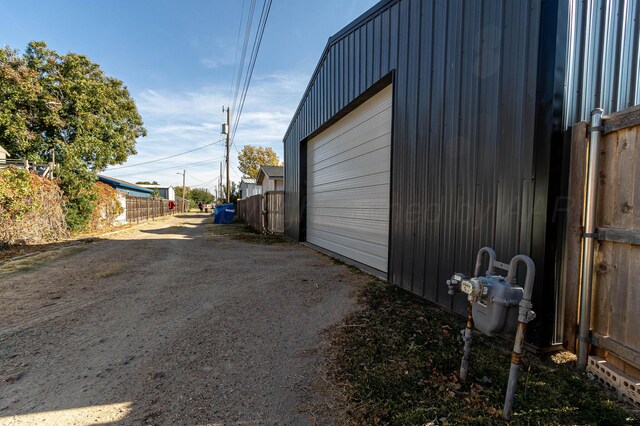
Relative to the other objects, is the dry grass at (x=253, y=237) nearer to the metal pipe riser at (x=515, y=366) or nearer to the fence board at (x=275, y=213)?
the fence board at (x=275, y=213)

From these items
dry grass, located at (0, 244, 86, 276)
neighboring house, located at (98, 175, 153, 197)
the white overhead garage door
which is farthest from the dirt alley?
neighboring house, located at (98, 175, 153, 197)

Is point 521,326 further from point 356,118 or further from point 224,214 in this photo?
point 224,214

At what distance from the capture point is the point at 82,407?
6.45ft

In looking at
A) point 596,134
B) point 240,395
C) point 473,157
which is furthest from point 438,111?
point 240,395

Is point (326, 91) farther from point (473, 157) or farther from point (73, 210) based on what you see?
point (73, 210)

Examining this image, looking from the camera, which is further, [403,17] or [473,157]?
[403,17]

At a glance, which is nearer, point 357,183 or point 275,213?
point 357,183

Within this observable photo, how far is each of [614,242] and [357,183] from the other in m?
4.70

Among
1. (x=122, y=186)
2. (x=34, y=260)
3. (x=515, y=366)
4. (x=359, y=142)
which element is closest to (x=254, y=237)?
(x=34, y=260)

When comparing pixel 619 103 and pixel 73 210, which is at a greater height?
pixel 619 103

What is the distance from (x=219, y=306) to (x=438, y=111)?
12.3ft

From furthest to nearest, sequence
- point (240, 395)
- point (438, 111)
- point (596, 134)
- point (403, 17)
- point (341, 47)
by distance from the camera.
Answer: point (341, 47) < point (403, 17) < point (438, 111) < point (596, 134) < point (240, 395)

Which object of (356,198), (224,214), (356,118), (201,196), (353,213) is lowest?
(224,214)

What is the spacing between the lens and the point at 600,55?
2670 millimetres
